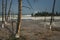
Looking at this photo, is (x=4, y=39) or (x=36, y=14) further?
(x=36, y=14)

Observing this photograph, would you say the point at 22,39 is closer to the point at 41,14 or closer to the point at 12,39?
the point at 12,39

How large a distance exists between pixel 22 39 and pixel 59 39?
9.31ft

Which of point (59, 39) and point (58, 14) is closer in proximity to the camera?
point (59, 39)

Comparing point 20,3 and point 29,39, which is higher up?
point 20,3

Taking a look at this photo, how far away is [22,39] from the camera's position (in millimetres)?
12203

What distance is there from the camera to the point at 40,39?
12672mm

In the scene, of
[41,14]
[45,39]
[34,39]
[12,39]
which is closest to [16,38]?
[12,39]

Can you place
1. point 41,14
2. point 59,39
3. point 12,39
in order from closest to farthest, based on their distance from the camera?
point 12,39, point 59,39, point 41,14

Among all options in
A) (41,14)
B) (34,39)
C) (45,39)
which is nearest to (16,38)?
(34,39)

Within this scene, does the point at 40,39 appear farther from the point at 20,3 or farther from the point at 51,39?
the point at 20,3

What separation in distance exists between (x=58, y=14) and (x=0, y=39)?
47.7 m

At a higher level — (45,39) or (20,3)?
(20,3)

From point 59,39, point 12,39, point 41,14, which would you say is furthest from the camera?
point 41,14

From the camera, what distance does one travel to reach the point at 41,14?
57625mm
